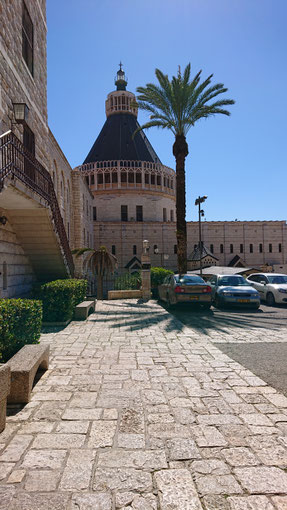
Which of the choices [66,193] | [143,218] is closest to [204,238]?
[143,218]

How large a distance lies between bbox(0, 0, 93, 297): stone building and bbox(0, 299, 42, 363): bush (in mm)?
2663

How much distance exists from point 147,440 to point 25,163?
9.46m

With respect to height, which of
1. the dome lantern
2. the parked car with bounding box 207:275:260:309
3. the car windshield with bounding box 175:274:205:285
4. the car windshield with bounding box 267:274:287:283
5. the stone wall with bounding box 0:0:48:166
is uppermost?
the dome lantern

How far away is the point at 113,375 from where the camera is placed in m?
5.66

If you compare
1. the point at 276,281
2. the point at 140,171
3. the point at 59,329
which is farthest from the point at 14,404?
the point at 140,171

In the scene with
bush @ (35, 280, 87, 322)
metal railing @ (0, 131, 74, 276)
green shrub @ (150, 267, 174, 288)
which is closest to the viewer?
metal railing @ (0, 131, 74, 276)

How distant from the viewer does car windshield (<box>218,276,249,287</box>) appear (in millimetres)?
14909

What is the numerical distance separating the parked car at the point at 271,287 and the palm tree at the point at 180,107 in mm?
4580

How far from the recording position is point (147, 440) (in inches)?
140

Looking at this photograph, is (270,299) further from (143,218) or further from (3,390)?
(143,218)

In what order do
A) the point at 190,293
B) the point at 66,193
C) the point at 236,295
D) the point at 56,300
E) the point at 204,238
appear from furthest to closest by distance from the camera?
1. the point at 204,238
2. the point at 66,193
3. the point at 236,295
4. the point at 190,293
5. the point at 56,300

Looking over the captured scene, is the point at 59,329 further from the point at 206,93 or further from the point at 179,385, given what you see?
the point at 206,93

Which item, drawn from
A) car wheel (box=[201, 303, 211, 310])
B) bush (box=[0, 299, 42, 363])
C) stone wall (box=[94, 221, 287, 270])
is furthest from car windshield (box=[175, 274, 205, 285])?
stone wall (box=[94, 221, 287, 270])

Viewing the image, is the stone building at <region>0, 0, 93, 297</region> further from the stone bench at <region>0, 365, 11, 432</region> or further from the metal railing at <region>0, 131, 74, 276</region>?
the stone bench at <region>0, 365, 11, 432</region>
